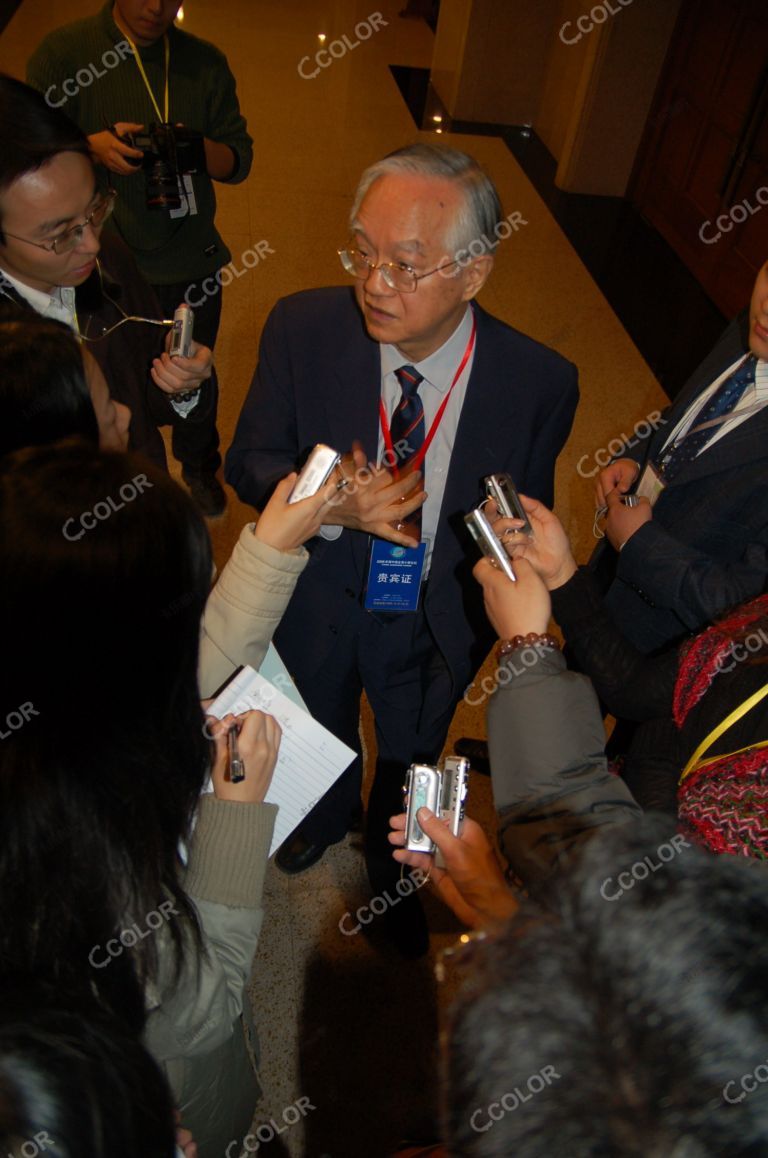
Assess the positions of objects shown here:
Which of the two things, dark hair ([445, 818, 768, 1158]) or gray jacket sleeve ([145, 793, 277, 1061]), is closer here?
dark hair ([445, 818, 768, 1158])

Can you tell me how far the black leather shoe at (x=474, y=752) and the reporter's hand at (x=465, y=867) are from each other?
4.09ft

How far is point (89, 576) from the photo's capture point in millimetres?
825

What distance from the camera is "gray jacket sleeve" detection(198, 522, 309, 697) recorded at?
1291mm

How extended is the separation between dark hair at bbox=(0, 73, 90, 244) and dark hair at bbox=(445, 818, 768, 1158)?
1.65 meters

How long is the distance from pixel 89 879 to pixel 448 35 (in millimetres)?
8678

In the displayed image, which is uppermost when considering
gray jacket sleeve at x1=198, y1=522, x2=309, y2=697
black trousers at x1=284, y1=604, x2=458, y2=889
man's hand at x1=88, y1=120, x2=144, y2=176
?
man's hand at x1=88, y1=120, x2=144, y2=176

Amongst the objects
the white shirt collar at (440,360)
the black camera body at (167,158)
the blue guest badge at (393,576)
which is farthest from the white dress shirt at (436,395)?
the black camera body at (167,158)

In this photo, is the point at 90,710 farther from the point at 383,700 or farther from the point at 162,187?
the point at 162,187

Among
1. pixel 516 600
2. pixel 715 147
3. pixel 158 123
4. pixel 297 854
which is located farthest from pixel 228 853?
pixel 715 147

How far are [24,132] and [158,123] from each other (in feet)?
3.44

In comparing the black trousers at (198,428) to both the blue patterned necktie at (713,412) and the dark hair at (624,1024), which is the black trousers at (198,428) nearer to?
the blue patterned necktie at (713,412)

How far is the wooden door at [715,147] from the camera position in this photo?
4855 millimetres

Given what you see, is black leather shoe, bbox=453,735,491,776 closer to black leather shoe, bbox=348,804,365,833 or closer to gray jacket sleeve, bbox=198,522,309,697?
black leather shoe, bbox=348,804,365,833

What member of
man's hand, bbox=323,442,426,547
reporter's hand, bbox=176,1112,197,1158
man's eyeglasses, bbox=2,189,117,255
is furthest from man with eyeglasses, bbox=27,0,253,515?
reporter's hand, bbox=176,1112,197,1158
